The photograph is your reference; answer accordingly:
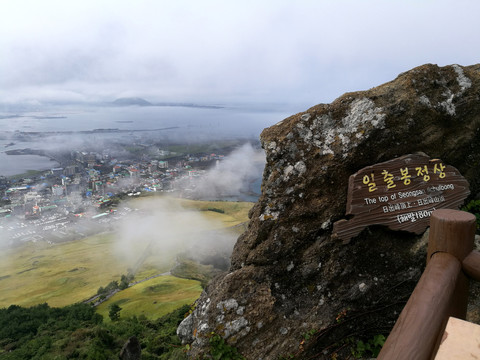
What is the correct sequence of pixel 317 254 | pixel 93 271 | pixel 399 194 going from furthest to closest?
pixel 93 271 < pixel 317 254 < pixel 399 194

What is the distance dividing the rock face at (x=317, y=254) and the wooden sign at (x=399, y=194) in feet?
1.05

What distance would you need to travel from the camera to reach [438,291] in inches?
94.4

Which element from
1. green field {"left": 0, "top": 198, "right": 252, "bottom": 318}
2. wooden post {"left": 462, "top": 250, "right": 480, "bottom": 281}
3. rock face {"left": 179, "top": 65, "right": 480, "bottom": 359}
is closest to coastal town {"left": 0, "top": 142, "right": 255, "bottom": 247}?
green field {"left": 0, "top": 198, "right": 252, "bottom": 318}

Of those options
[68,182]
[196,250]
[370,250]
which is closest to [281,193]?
[370,250]

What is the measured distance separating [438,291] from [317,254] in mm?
4549

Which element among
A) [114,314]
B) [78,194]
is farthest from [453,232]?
[78,194]

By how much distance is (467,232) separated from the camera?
263 cm

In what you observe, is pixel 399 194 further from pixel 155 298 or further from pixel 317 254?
pixel 155 298

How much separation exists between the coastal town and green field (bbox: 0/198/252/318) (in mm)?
11657

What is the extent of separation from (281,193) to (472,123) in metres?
5.64

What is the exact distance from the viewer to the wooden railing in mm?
2066

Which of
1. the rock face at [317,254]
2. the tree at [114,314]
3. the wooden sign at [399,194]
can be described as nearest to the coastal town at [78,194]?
the tree at [114,314]

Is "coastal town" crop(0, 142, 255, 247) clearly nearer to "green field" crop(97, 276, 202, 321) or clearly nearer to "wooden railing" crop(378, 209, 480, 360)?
"green field" crop(97, 276, 202, 321)

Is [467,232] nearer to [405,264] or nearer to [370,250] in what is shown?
[370,250]
